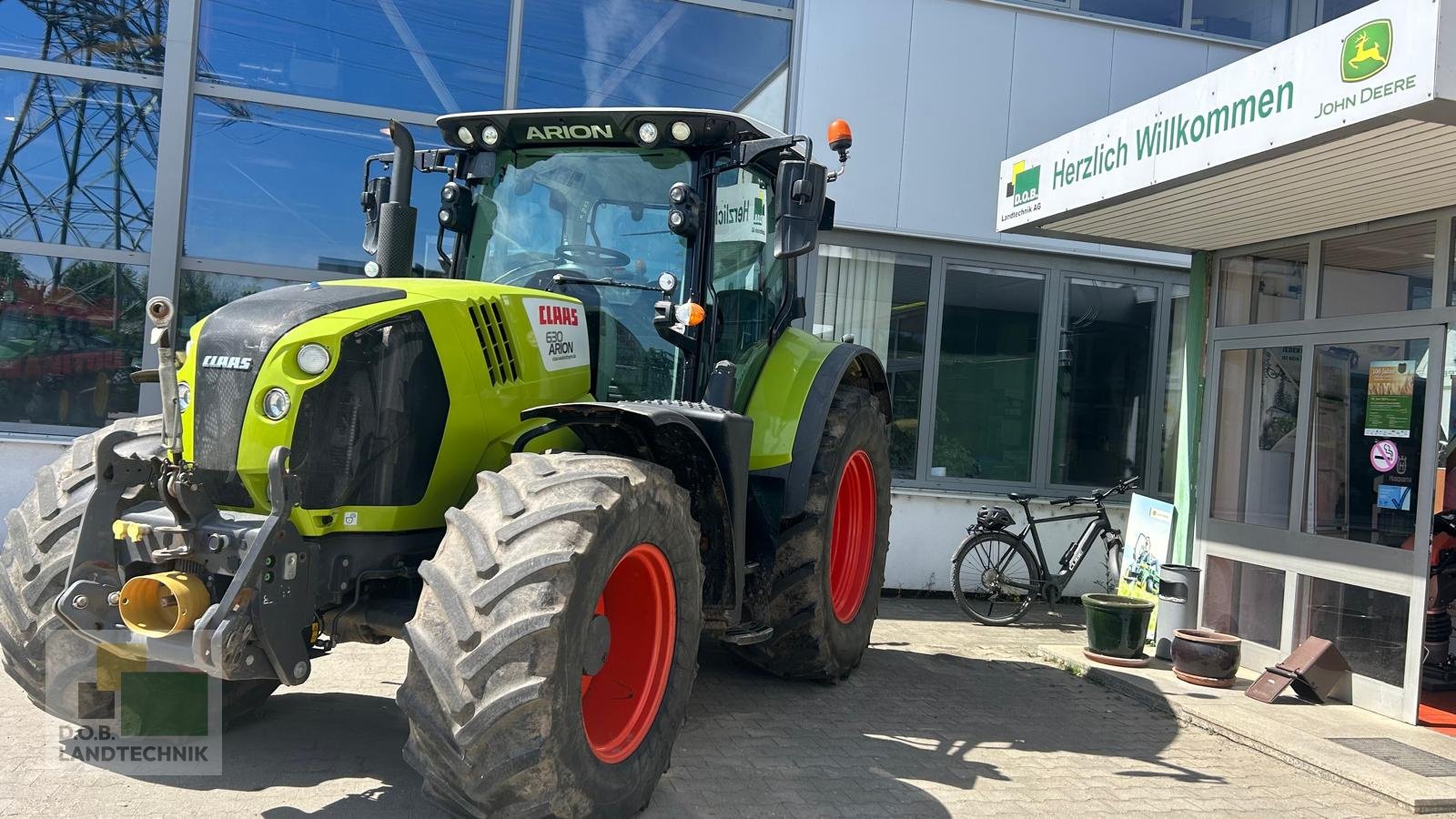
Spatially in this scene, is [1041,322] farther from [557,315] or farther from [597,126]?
[557,315]

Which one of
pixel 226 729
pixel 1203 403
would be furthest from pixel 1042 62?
pixel 226 729

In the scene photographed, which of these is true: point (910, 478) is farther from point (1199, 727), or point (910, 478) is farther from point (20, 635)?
point (20, 635)

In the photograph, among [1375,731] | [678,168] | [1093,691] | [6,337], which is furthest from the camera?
[6,337]

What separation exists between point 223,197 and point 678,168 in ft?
17.6

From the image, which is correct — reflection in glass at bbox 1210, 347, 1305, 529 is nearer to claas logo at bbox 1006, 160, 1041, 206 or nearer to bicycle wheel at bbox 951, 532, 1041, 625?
bicycle wheel at bbox 951, 532, 1041, 625

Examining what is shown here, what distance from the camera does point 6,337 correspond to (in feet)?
28.0

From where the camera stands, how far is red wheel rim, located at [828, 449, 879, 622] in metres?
6.47

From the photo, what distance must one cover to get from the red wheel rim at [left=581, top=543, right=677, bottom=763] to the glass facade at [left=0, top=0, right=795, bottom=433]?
5.64 m

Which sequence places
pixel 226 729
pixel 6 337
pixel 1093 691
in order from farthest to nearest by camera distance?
pixel 6 337 → pixel 1093 691 → pixel 226 729

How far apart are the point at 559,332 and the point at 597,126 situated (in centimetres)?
104

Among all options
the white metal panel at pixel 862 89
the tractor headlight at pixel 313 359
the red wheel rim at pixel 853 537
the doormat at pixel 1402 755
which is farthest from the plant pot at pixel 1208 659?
the tractor headlight at pixel 313 359

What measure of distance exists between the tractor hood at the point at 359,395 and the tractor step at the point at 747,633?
1.44 metres

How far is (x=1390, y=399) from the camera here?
637 cm

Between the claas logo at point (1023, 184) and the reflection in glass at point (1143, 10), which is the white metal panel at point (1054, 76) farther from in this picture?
the claas logo at point (1023, 184)
